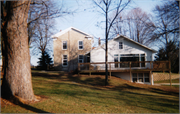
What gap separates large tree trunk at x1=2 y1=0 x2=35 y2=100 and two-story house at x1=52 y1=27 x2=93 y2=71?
19.6 m

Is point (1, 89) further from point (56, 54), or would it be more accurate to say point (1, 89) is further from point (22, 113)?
point (56, 54)

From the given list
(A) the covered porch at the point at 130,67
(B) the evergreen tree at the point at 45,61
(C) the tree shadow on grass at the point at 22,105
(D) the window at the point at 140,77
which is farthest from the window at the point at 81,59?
(C) the tree shadow on grass at the point at 22,105

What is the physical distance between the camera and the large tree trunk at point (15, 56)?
6.04m

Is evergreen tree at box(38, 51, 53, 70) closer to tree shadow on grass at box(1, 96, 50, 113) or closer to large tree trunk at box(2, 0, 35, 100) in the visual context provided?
large tree trunk at box(2, 0, 35, 100)

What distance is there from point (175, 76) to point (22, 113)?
2894 centimetres

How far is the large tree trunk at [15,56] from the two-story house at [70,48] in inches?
774

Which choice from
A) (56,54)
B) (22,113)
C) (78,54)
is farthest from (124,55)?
(22,113)

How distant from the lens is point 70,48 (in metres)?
26.1

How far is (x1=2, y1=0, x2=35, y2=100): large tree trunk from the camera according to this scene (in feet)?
19.8

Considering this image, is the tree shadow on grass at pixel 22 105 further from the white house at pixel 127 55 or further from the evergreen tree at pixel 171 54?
the evergreen tree at pixel 171 54

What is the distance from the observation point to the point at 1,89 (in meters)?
6.14

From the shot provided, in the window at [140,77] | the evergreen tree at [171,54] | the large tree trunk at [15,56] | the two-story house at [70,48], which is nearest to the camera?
the large tree trunk at [15,56]

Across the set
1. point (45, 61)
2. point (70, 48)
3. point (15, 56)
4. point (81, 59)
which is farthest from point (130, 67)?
point (45, 61)

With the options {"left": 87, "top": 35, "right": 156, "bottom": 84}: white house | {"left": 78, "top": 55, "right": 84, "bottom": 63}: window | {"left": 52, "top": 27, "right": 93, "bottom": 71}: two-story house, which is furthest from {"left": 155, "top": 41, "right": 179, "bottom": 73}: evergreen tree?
{"left": 78, "top": 55, "right": 84, "bottom": 63}: window
